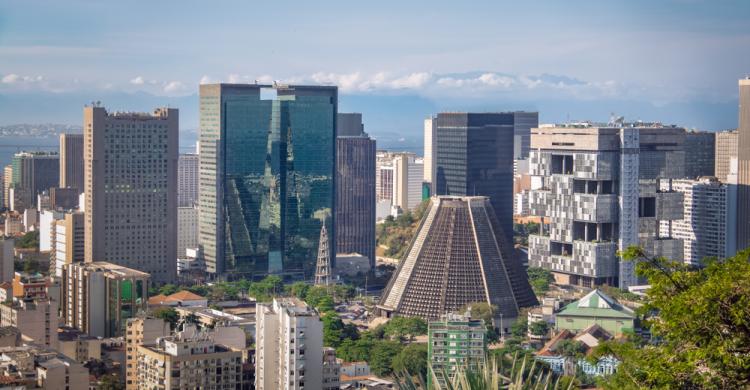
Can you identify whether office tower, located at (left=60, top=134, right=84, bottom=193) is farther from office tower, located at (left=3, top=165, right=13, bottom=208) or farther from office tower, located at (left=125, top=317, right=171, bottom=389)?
office tower, located at (left=125, top=317, right=171, bottom=389)

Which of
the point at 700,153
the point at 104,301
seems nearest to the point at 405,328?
the point at 104,301

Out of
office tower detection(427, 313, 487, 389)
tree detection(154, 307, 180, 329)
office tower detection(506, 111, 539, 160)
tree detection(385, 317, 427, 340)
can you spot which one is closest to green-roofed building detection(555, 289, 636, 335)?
tree detection(385, 317, 427, 340)

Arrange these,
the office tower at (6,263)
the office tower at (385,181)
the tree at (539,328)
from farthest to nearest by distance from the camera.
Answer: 1. the office tower at (385,181)
2. the office tower at (6,263)
3. the tree at (539,328)

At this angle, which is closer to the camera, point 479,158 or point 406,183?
point 479,158

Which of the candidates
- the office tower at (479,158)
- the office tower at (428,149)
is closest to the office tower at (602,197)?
the office tower at (479,158)

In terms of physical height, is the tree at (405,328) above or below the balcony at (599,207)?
below

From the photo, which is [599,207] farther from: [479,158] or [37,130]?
[37,130]

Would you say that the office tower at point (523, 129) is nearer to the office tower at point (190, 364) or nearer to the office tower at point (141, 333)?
the office tower at point (141, 333)
